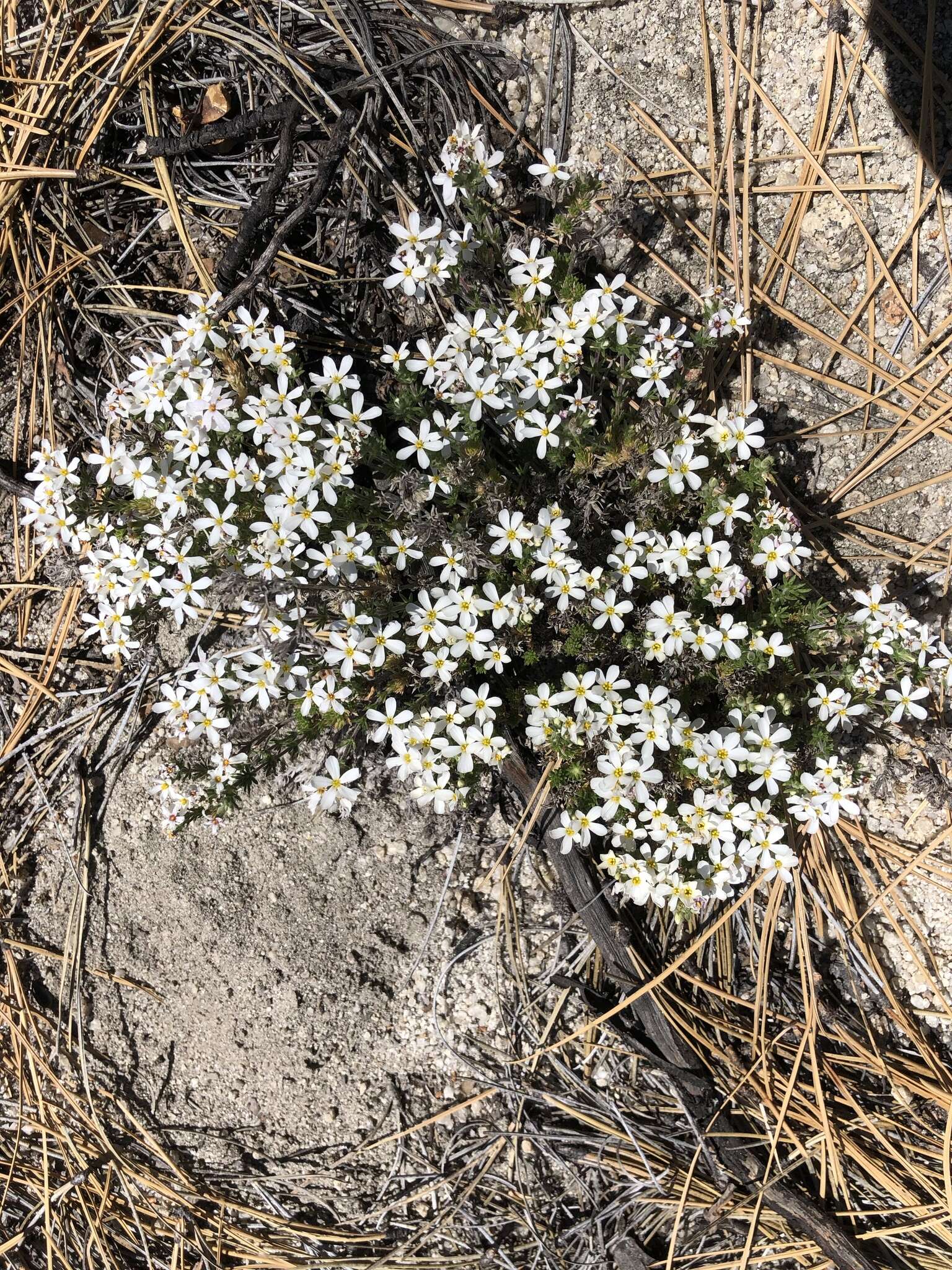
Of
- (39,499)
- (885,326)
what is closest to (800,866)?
(885,326)

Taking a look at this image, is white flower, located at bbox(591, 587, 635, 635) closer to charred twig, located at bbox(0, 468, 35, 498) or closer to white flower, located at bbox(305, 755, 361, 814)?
white flower, located at bbox(305, 755, 361, 814)

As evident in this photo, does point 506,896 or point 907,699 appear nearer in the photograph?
point 907,699

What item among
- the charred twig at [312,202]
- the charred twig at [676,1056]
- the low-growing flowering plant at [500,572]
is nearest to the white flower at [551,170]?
the low-growing flowering plant at [500,572]

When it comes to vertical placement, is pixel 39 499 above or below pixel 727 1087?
above

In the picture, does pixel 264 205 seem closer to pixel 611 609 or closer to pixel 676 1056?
pixel 611 609

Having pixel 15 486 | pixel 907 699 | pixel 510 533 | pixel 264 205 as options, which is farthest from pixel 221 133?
pixel 907 699

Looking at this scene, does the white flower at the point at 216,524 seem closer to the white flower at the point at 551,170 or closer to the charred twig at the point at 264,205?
the charred twig at the point at 264,205

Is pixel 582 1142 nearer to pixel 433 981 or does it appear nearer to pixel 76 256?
pixel 433 981
